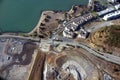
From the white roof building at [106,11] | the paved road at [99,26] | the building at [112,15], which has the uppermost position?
the white roof building at [106,11]

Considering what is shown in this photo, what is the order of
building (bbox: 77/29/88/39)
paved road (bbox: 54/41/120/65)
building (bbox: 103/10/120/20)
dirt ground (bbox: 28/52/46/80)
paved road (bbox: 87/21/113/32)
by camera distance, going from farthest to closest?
building (bbox: 103/10/120/20) → paved road (bbox: 87/21/113/32) → building (bbox: 77/29/88/39) → paved road (bbox: 54/41/120/65) → dirt ground (bbox: 28/52/46/80)

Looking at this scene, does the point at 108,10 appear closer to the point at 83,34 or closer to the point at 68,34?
the point at 83,34

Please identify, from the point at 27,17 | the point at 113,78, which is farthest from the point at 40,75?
the point at 27,17

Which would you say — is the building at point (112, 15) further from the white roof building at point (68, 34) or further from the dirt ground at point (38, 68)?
the dirt ground at point (38, 68)

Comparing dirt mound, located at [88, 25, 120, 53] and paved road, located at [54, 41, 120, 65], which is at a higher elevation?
dirt mound, located at [88, 25, 120, 53]

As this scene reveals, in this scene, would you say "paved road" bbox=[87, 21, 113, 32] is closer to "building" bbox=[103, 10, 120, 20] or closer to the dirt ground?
"building" bbox=[103, 10, 120, 20]

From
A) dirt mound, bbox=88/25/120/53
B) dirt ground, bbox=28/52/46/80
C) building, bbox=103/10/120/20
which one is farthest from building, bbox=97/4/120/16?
dirt ground, bbox=28/52/46/80

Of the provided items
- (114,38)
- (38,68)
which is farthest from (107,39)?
(38,68)

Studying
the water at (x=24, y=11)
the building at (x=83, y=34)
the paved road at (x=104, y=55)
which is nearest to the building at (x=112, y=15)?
the building at (x=83, y=34)
